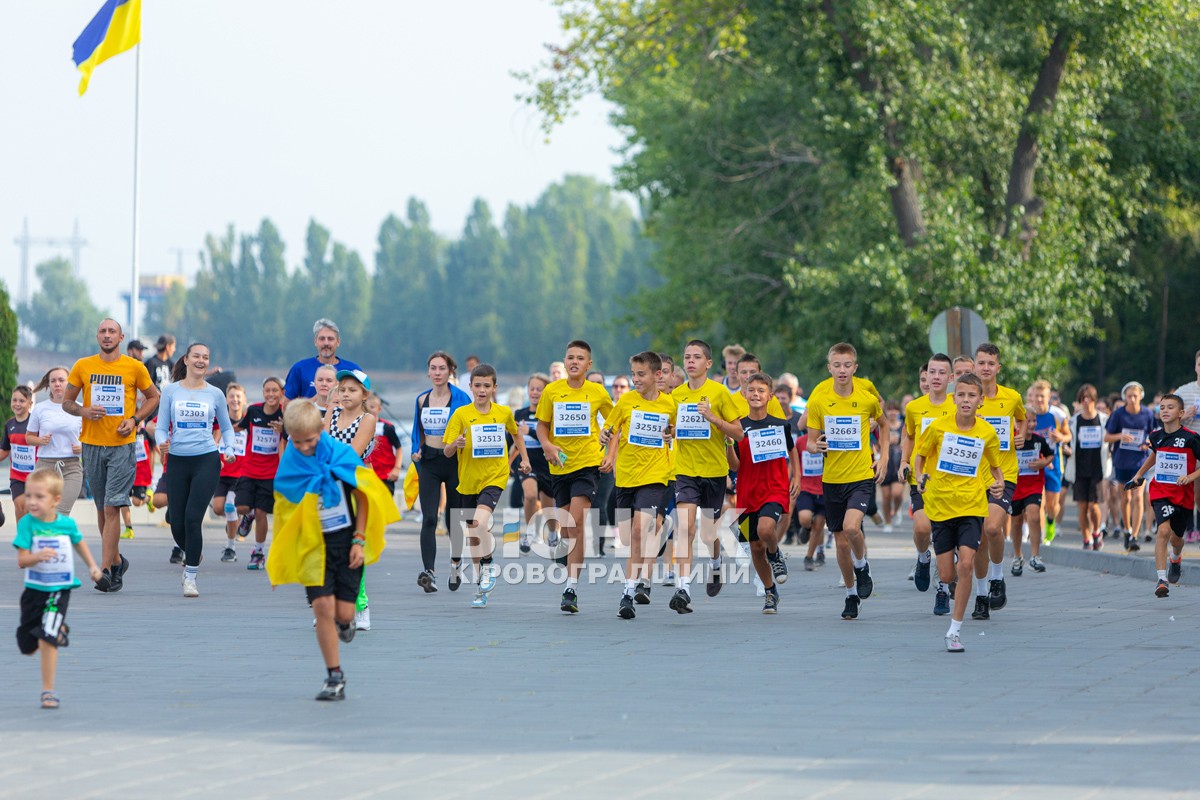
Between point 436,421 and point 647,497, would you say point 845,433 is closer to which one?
point 647,497

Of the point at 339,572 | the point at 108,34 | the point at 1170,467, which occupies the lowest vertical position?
the point at 339,572

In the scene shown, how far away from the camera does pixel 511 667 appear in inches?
383

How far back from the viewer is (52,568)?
27.9ft

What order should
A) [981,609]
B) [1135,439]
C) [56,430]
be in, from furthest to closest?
[1135,439] → [56,430] → [981,609]

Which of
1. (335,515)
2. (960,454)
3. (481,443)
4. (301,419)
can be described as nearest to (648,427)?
(481,443)

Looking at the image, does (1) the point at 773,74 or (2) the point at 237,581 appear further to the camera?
(1) the point at 773,74

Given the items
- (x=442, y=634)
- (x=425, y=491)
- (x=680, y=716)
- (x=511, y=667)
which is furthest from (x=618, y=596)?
(x=680, y=716)

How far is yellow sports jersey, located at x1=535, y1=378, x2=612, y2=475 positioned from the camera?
13492 millimetres

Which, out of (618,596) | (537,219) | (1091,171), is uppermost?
(537,219)

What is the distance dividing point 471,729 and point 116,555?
696cm

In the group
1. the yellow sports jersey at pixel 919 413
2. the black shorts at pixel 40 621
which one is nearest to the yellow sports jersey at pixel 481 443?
the yellow sports jersey at pixel 919 413

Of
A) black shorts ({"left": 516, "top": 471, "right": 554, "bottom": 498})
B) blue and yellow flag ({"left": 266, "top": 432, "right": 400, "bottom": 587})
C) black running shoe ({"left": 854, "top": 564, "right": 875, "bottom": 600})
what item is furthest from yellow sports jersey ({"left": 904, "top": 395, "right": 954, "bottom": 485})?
black shorts ({"left": 516, "top": 471, "right": 554, "bottom": 498})

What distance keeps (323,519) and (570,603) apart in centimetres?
411

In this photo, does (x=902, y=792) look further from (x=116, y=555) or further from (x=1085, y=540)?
(x=1085, y=540)
